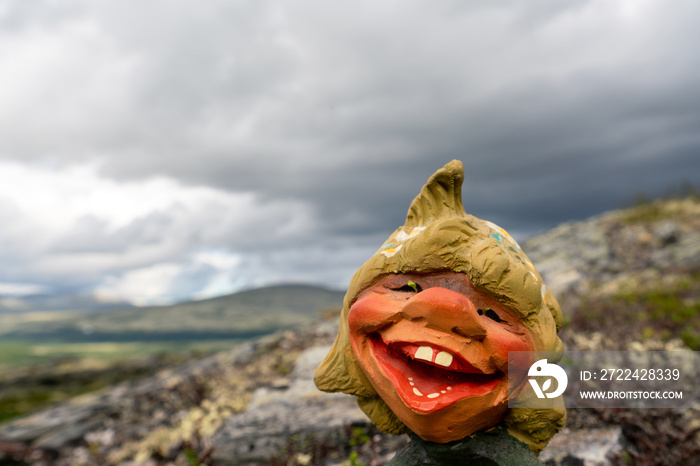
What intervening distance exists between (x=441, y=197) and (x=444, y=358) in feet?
3.35

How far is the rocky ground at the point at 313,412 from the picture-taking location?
4074 millimetres

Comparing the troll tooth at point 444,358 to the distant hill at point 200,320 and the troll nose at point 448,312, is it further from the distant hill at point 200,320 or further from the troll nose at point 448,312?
the distant hill at point 200,320

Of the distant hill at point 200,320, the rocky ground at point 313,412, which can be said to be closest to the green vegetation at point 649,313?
the rocky ground at point 313,412

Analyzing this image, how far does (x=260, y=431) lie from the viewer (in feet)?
16.5

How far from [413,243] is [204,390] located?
642cm

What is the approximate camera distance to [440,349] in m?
2.23

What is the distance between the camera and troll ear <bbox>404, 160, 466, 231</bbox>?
2766 millimetres

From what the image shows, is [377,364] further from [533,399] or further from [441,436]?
[533,399]

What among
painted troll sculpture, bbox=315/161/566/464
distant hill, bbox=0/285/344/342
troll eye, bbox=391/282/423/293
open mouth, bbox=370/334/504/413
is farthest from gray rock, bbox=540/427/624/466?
distant hill, bbox=0/285/344/342

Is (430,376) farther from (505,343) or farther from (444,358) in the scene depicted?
(505,343)

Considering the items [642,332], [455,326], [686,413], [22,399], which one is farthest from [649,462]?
[22,399]

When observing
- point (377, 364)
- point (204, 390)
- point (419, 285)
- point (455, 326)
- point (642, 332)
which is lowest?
point (204, 390)

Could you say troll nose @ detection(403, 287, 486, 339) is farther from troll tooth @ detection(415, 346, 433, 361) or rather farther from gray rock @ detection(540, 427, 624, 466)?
gray rock @ detection(540, 427, 624, 466)

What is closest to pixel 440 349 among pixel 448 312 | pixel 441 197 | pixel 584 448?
pixel 448 312
